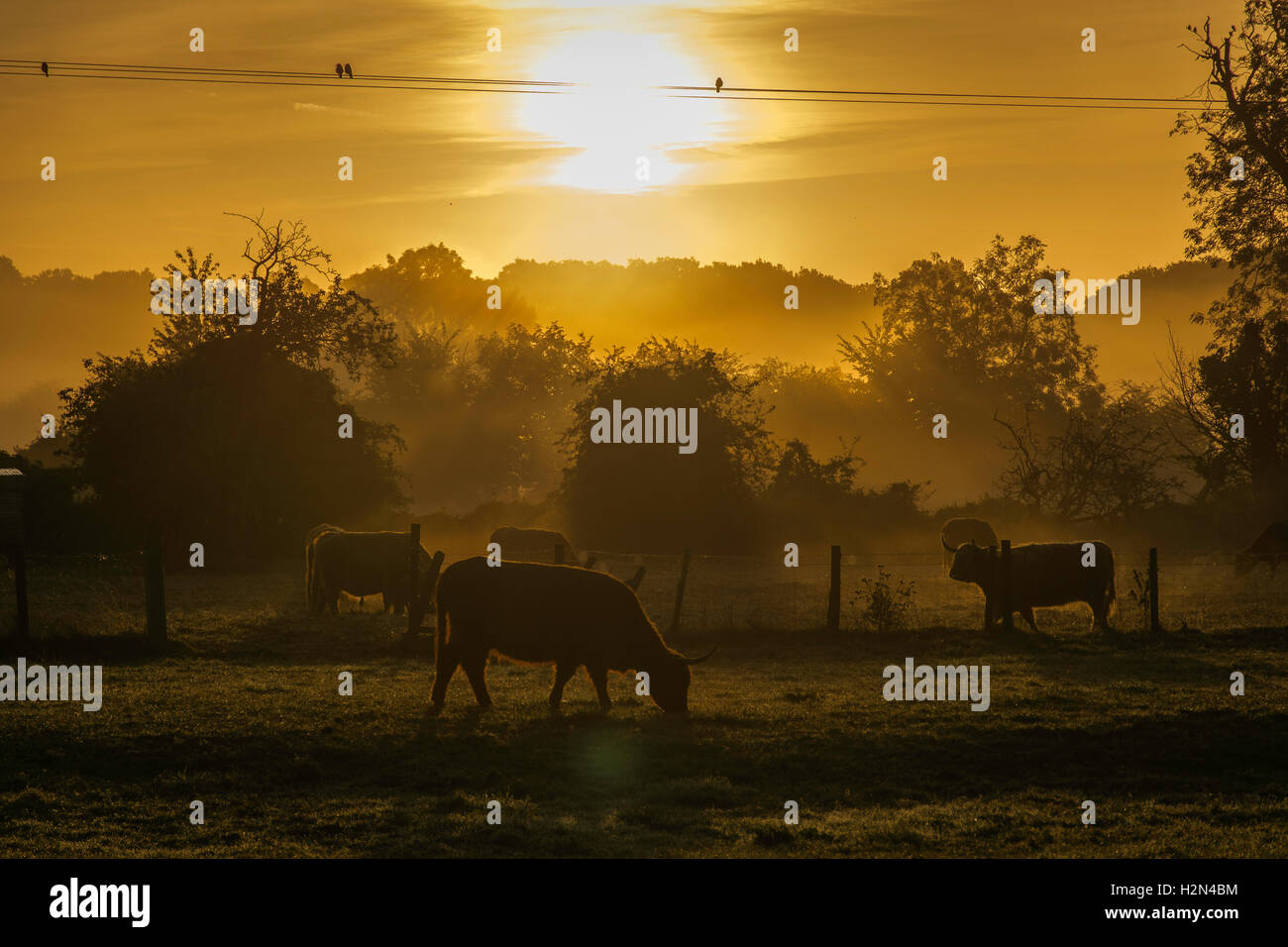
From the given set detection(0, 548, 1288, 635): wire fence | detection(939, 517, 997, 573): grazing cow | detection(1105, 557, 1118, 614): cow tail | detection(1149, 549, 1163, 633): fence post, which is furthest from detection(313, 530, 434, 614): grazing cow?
detection(939, 517, 997, 573): grazing cow

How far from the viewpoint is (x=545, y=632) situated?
44.9ft

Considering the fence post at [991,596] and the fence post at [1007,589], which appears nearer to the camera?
the fence post at [1007,589]

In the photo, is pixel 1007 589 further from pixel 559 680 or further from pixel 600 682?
pixel 559 680

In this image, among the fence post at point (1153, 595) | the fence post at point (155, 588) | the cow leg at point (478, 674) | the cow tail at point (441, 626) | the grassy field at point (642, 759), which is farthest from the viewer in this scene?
the fence post at point (1153, 595)

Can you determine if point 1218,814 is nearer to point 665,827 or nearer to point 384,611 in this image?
point 665,827

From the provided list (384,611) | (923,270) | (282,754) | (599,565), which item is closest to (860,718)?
(282,754)

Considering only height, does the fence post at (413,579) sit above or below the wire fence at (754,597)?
above

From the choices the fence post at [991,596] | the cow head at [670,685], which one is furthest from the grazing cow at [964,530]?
the cow head at [670,685]

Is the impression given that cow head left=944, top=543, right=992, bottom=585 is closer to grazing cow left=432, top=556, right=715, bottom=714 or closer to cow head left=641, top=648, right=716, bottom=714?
cow head left=641, top=648, right=716, bottom=714

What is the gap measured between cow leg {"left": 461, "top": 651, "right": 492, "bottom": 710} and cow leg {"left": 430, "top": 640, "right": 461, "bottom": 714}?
0.13 meters

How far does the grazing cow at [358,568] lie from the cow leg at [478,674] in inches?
459

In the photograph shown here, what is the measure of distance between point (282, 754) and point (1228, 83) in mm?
30990

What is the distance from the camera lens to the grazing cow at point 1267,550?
97.8 ft

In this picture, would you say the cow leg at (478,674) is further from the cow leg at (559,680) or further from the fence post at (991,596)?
the fence post at (991,596)
